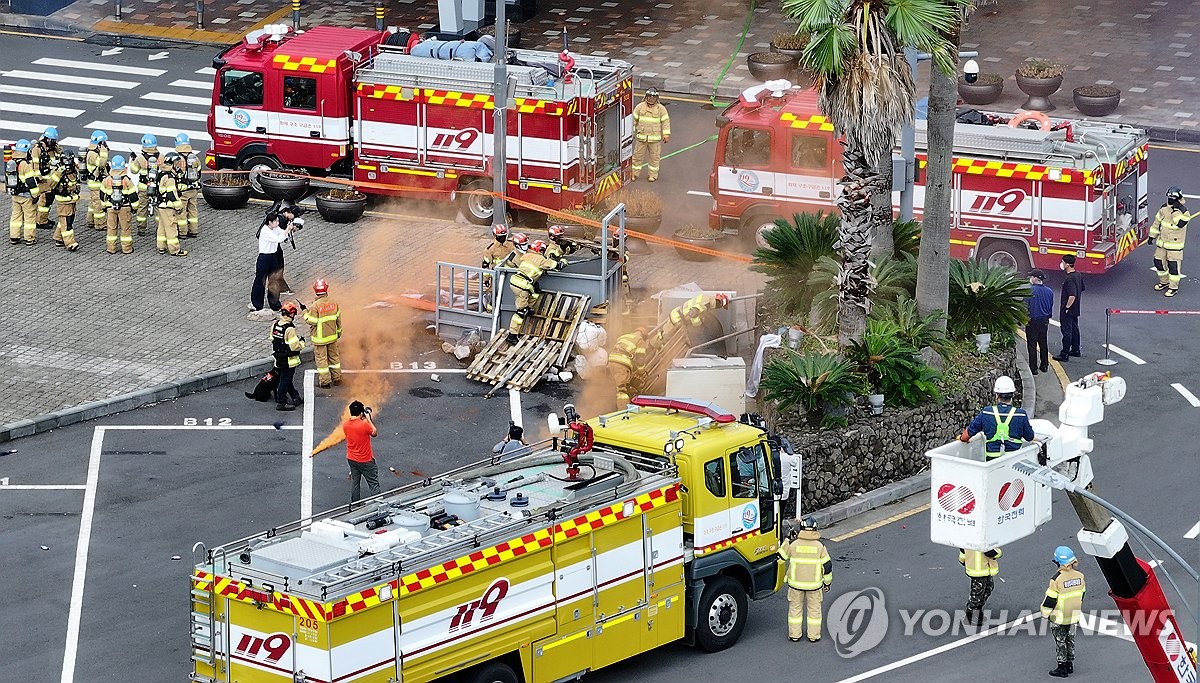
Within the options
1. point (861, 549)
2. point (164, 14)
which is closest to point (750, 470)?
point (861, 549)

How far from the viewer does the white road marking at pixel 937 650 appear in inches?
775

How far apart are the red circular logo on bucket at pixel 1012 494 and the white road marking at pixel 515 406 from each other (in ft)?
40.2

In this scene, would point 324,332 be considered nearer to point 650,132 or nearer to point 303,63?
point 303,63

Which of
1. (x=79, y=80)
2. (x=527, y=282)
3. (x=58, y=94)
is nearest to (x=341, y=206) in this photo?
(x=527, y=282)

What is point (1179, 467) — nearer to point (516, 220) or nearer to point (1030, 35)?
point (516, 220)

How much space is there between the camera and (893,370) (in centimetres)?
2439

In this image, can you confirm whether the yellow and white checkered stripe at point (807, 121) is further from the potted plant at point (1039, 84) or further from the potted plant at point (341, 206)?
the potted plant at point (1039, 84)

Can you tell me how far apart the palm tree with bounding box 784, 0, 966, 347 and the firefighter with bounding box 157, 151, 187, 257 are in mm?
11535

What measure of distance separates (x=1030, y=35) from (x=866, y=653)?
25226 mm

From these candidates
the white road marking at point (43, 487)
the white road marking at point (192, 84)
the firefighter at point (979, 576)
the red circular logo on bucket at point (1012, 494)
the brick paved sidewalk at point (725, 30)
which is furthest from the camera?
the white road marking at point (192, 84)

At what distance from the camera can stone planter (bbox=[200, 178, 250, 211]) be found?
3378 cm

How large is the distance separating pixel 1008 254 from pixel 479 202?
336 inches

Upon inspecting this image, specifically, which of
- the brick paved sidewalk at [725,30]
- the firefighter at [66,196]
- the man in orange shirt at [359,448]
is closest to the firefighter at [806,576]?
the man in orange shirt at [359,448]

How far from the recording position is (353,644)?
56.1 feet
